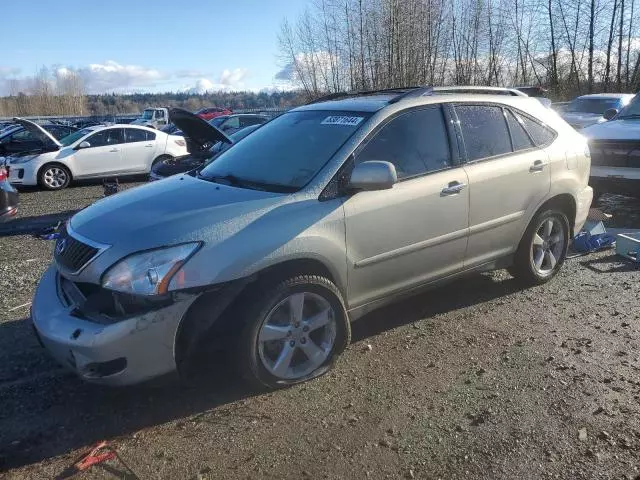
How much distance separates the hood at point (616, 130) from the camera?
304 inches

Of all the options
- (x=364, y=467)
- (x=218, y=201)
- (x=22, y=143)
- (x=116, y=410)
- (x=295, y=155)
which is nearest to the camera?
(x=364, y=467)

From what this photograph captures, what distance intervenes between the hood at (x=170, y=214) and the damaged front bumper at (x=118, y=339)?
0.35m

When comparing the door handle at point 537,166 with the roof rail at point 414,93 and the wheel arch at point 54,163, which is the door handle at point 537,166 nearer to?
the roof rail at point 414,93

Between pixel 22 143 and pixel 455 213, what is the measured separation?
14657 millimetres

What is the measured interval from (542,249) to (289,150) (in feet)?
8.60

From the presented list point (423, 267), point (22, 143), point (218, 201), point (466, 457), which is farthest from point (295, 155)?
point (22, 143)

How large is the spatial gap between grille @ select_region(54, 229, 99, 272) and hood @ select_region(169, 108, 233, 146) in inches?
153

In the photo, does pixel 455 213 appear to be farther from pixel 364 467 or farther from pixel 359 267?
pixel 364 467

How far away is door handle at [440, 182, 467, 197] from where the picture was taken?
13.6 ft

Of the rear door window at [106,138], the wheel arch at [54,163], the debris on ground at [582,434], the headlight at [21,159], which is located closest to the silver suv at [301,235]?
the debris on ground at [582,434]

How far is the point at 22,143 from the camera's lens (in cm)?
1540

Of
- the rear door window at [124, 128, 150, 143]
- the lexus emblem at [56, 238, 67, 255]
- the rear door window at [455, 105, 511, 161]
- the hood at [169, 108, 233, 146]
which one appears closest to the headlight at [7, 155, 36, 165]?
the rear door window at [124, 128, 150, 143]

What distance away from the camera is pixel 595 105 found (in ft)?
48.4

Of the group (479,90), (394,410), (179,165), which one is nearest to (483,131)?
(479,90)
